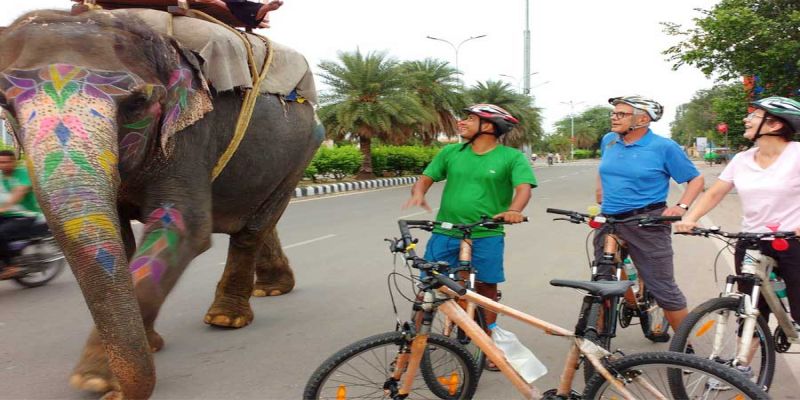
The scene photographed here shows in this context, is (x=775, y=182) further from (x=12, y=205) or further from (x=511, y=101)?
(x=511, y=101)

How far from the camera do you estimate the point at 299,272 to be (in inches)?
277

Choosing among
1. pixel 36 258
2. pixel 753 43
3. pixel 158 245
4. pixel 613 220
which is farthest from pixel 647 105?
pixel 753 43

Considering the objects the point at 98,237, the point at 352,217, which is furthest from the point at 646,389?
the point at 352,217

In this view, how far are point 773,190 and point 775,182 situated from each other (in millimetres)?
40

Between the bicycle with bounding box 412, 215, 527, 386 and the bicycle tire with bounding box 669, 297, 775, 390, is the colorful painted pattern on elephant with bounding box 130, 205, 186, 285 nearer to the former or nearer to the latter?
the bicycle with bounding box 412, 215, 527, 386

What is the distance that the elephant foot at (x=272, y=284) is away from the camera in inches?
233

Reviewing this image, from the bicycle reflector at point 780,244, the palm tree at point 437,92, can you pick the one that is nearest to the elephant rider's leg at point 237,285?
the bicycle reflector at point 780,244

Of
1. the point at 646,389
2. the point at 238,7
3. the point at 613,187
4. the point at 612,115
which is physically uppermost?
the point at 238,7

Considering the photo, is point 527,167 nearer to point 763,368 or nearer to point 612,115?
point 612,115

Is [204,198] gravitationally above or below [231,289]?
above

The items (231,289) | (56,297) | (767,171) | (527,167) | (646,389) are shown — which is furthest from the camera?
(56,297)

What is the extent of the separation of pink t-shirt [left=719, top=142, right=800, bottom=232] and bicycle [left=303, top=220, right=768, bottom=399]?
1.12m

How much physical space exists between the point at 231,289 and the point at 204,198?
126 centimetres

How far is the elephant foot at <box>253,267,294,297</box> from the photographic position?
593 centimetres
